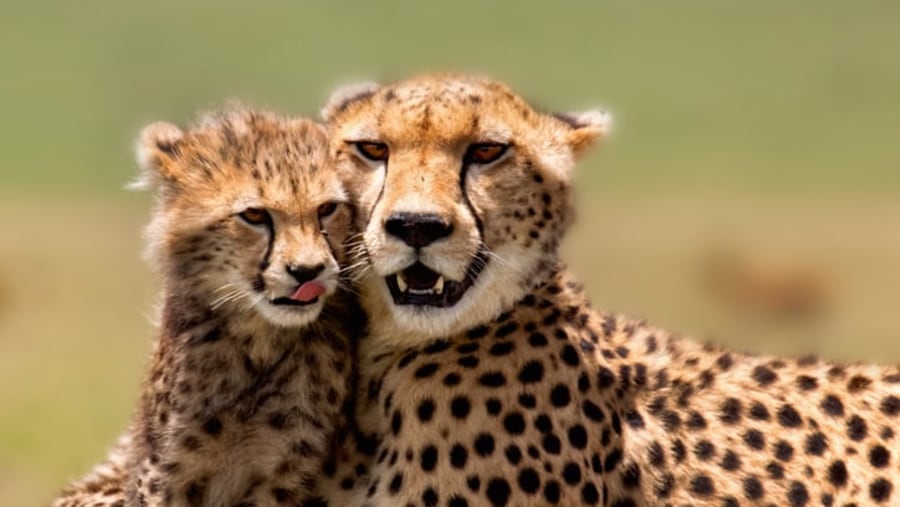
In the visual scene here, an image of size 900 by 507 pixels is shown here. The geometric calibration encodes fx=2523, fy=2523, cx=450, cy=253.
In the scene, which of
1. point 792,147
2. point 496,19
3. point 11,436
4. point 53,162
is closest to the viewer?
point 11,436

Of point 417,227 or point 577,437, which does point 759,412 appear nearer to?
point 577,437

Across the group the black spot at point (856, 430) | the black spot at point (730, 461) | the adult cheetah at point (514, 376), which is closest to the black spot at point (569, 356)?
the adult cheetah at point (514, 376)

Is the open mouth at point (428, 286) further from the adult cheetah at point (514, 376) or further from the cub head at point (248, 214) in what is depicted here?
the cub head at point (248, 214)

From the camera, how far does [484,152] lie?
434 centimetres

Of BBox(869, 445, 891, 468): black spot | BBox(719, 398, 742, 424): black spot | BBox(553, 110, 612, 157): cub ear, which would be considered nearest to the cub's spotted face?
BBox(553, 110, 612, 157): cub ear

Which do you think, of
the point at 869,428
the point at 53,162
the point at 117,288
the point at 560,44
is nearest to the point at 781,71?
the point at 560,44

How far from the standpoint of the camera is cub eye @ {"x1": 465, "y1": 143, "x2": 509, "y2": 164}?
4.33 metres

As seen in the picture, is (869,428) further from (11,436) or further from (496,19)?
(496,19)

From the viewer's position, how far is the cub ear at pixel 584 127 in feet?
15.0

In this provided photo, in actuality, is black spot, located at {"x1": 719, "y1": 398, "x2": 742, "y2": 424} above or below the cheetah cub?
below

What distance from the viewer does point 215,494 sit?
4.35 m

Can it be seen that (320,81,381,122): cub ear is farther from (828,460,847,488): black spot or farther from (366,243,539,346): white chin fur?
(828,460,847,488): black spot

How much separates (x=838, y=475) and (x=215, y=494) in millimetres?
1102

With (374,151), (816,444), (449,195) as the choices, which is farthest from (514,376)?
(816,444)
